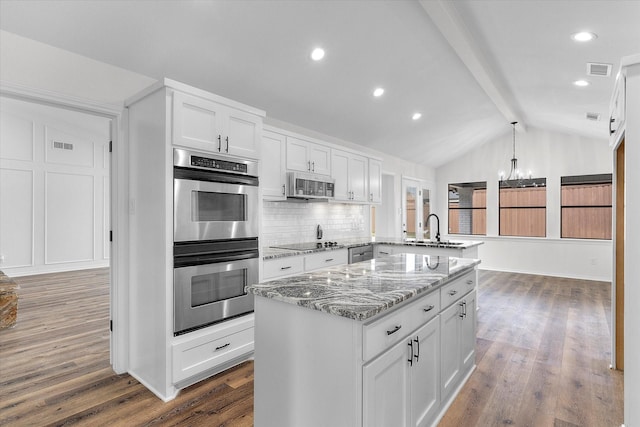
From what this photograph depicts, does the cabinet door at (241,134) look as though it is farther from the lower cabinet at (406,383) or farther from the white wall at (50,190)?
the white wall at (50,190)

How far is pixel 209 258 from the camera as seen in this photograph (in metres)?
2.63

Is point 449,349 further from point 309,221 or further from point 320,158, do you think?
point 309,221

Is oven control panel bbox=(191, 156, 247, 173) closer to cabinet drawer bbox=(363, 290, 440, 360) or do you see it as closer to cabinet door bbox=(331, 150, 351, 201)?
cabinet drawer bbox=(363, 290, 440, 360)

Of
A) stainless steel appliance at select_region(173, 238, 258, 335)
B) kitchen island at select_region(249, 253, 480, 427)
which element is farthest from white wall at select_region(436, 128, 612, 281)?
stainless steel appliance at select_region(173, 238, 258, 335)

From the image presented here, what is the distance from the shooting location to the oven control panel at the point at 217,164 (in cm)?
256

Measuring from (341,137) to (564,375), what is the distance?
13.4ft

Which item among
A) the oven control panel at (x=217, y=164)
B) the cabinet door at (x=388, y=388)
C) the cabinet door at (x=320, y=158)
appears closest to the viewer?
the cabinet door at (x=388, y=388)

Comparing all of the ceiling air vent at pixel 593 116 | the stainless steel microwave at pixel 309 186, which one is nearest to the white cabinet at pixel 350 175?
the stainless steel microwave at pixel 309 186

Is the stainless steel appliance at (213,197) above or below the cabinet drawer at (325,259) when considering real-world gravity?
above

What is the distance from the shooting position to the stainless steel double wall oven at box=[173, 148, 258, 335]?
2467 mm

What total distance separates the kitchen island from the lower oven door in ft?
2.64

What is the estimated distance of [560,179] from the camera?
7.36 m

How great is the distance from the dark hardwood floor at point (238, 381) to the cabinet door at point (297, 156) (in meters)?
2.29

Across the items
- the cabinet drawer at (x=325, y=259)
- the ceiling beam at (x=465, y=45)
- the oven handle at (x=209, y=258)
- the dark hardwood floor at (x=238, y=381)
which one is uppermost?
the ceiling beam at (x=465, y=45)
